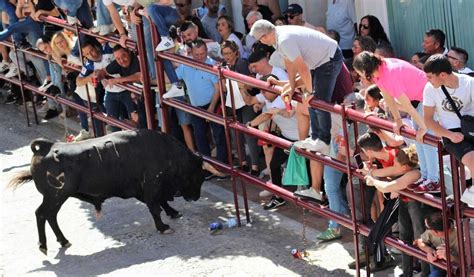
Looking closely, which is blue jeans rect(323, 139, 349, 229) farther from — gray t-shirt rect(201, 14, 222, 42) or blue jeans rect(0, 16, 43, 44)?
blue jeans rect(0, 16, 43, 44)

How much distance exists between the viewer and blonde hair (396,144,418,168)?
9.34 metres

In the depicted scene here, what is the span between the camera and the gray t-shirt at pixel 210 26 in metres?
14.6

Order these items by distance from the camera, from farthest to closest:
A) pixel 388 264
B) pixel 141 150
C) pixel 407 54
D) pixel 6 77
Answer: pixel 6 77, pixel 407 54, pixel 141 150, pixel 388 264

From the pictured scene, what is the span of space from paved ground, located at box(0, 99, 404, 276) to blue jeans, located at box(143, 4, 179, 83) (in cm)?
138

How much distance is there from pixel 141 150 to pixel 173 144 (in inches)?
14.0

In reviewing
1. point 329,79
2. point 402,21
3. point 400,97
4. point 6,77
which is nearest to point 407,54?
point 402,21

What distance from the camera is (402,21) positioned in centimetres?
1327

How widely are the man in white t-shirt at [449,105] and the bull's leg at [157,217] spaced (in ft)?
11.5

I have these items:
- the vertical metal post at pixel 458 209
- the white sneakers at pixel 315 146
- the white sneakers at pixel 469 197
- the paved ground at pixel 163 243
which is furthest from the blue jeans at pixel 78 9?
the white sneakers at pixel 469 197

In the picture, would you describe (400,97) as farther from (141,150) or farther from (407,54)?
(407,54)

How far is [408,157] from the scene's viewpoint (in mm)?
9383

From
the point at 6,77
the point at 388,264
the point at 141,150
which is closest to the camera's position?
the point at 388,264

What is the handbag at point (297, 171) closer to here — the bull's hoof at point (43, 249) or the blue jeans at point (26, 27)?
the bull's hoof at point (43, 249)

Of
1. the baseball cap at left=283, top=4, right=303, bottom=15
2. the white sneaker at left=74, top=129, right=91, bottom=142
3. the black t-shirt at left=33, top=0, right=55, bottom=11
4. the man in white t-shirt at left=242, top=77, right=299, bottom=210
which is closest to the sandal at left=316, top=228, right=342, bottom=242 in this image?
the man in white t-shirt at left=242, top=77, right=299, bottom=210
